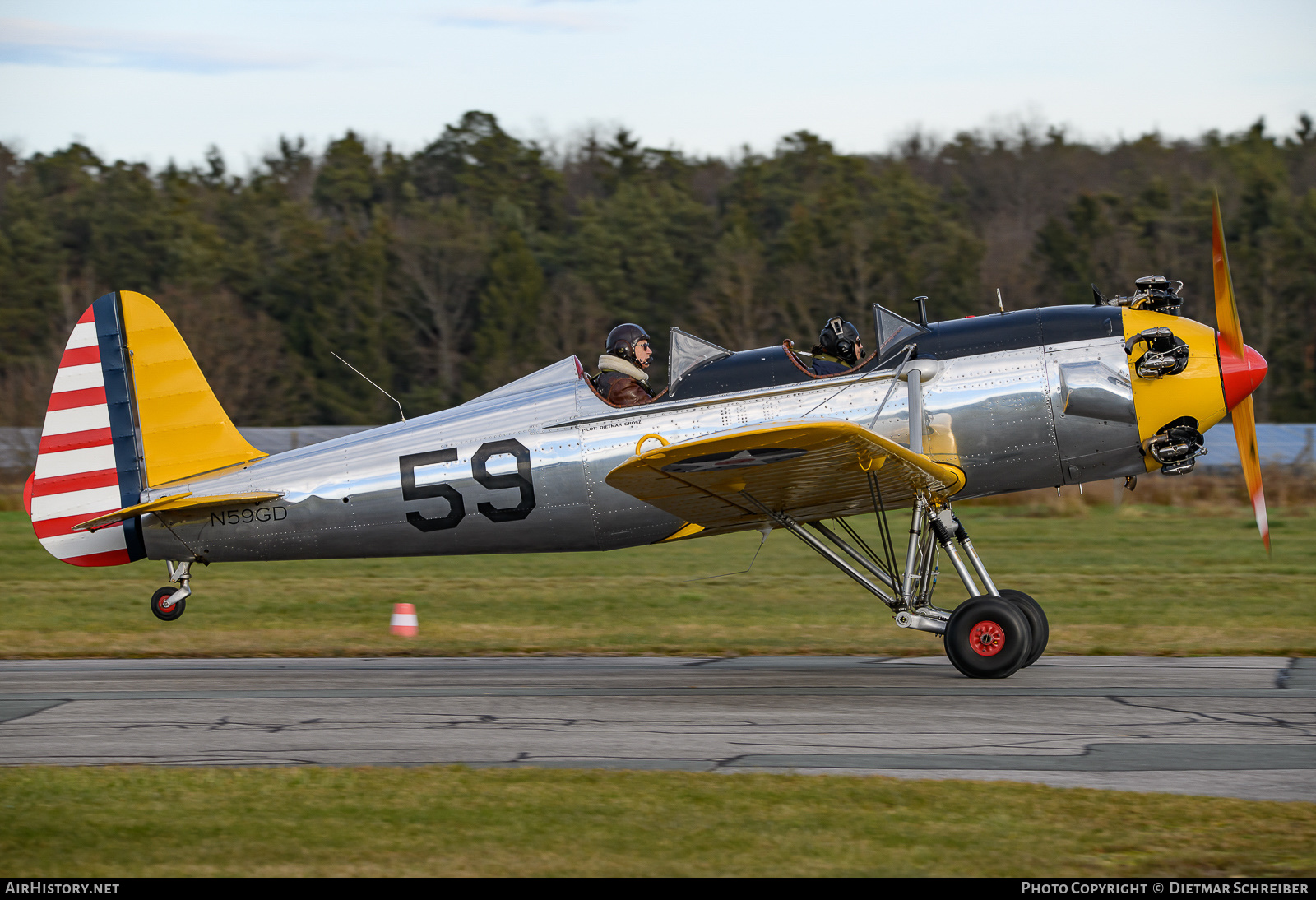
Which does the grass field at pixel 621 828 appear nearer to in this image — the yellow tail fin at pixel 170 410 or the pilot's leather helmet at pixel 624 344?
the pilot's leather helmet at pixel 624 344

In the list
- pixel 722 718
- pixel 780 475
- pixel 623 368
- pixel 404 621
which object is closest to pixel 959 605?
pixel 780 475

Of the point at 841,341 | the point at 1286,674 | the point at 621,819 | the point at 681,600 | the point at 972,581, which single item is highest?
the point at 841,341

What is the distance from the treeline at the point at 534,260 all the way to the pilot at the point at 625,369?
3286 centimetres

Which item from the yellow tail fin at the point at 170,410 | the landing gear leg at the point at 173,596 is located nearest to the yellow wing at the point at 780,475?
the yellow tail fin at the point at 170,410

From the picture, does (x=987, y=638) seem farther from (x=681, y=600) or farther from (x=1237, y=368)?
(x=681, y=600)

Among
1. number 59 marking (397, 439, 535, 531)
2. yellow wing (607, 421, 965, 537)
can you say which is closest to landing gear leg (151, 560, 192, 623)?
number 59 marking (397, 439, 535, 531)

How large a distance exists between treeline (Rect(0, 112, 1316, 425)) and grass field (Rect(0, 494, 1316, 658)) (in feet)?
72.2

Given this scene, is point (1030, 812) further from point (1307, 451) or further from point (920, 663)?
point (1307, 451)

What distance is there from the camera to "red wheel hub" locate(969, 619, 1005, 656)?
9.08 metres

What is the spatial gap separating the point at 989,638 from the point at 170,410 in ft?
23.0

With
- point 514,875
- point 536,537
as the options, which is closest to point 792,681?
point 536,537

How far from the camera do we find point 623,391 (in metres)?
9.84

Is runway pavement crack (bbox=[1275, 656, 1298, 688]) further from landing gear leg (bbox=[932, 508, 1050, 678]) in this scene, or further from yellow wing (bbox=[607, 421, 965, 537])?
yellow wing (bbox=[607, 421, 965, 537])
